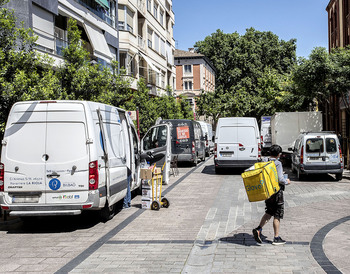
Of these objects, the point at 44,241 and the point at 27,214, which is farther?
the point at 27,214

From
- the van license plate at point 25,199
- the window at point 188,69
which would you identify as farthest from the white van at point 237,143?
the window at point 188,69

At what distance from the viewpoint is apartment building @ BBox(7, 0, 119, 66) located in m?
18.2

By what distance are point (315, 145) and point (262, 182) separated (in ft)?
33.7

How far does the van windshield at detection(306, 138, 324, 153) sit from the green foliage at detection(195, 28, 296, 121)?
42.1m

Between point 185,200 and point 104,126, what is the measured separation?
12.8 feet

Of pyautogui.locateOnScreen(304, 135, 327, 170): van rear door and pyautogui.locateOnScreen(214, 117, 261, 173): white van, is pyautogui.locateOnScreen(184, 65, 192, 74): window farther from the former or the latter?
pyautogui.locateOnScreen(304, 135, 327, 170): van rear door

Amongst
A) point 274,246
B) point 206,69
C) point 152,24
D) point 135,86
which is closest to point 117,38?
point 135,86

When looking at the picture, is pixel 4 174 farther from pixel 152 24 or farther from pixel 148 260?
pixel 152 24

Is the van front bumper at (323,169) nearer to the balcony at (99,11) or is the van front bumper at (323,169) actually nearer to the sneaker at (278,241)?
the sneaker at (278,241)

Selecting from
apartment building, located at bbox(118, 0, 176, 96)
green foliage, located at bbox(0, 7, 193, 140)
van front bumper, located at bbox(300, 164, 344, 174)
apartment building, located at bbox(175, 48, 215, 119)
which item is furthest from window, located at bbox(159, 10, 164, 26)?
van front bumper, located at bbox(300, 164, 344, 174)

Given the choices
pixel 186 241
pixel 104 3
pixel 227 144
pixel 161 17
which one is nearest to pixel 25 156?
pixel 186 241

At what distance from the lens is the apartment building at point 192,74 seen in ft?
222

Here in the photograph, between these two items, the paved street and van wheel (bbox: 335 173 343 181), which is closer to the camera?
the paved street

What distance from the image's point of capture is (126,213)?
10.1 metres
